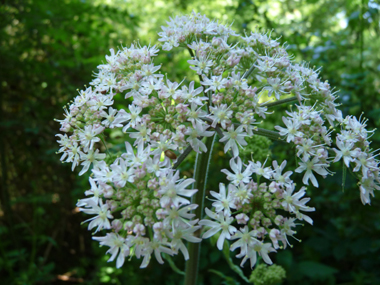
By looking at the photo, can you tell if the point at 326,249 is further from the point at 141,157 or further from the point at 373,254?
the point at 141,157

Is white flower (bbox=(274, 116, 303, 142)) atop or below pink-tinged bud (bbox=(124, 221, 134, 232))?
atop

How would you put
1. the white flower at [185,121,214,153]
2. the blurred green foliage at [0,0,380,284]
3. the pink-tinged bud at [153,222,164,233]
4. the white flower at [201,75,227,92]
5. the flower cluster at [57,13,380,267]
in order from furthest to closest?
1. the blurred green foliage at [0,0,380,284]
2. the white flower at [201,75,227,92]
3. the white flower at [185,121,214,153]
4. the flower cluster at [57,13,380,267]
5. the pink-tinged bud at [153,222,164,233]

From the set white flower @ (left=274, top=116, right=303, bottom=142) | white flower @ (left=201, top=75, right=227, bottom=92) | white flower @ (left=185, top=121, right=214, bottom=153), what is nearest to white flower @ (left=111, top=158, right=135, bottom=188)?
white flower @ (left=185, top=121, right=214, bottom=153)

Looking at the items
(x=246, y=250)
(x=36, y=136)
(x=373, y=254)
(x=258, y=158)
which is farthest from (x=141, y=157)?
(x=36, y=136)

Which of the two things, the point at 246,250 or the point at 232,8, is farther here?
the point at 232,8

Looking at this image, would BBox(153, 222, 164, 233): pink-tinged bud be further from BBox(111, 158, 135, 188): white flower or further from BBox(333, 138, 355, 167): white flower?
BBox(333, 138, 355, 167): white flower

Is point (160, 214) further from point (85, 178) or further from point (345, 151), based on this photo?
point (85, 178)
